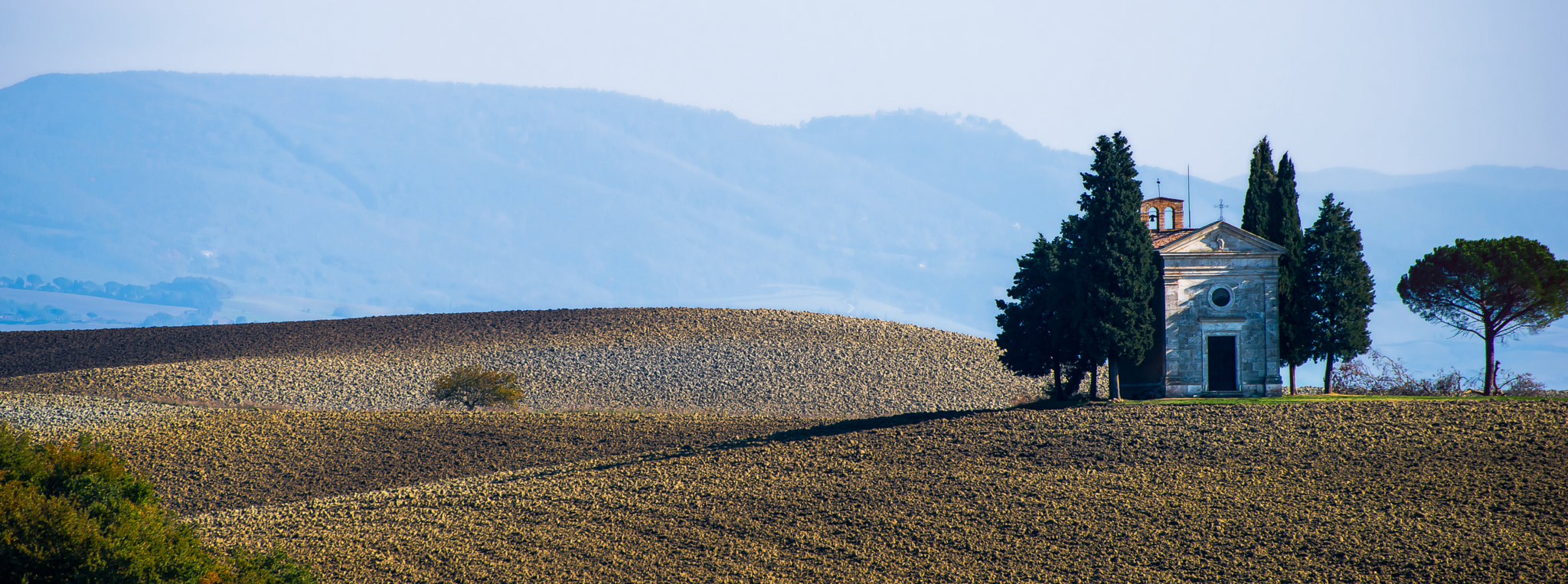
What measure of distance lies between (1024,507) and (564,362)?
112 feet

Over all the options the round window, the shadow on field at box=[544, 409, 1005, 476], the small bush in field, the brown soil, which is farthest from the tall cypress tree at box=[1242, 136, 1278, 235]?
the small bush in field

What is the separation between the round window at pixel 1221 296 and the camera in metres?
34.4

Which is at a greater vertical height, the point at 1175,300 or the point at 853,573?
the point at 1175,300

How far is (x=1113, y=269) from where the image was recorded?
33406 mm

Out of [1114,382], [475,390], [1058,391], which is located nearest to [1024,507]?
[1114,382]

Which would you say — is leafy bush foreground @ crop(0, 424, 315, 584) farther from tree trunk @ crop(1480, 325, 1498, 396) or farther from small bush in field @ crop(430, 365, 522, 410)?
tree trunk @ crop(1480, 325, 1498, 396)

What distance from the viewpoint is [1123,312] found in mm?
33094

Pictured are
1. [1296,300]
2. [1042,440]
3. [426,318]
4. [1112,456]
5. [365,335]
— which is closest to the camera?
[1112,456]

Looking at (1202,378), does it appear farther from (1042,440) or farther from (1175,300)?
(1042,440)

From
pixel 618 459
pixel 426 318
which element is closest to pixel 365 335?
pixel 426 318

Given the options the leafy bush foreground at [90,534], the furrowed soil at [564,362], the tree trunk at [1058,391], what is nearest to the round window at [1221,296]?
the tree trunk at [1058,391]

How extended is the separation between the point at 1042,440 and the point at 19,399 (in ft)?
125

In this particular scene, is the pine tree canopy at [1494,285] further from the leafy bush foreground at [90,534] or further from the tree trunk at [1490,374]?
the leafy bush foreground at [90,534]

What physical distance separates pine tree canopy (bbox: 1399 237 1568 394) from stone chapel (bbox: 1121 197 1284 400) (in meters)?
7.67
